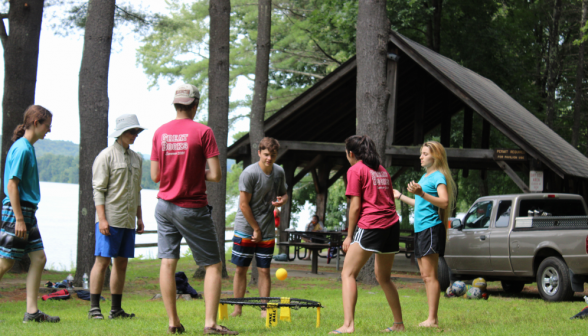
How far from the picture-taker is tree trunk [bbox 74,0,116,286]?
9.38 metres

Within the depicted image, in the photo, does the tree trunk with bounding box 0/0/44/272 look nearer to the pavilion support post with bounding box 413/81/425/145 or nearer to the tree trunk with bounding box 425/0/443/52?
the pavilion support post with bounding box 413/81/425/145

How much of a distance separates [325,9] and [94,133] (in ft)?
53.5

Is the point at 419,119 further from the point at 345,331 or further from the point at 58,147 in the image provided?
the point at 58,147

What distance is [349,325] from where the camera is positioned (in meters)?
4.86

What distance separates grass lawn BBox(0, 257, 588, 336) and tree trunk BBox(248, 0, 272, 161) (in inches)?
148

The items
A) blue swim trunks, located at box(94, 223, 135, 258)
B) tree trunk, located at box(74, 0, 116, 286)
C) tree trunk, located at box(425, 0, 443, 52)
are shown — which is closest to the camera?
blue swim trunks, located at box(94, 223, 135, 258)

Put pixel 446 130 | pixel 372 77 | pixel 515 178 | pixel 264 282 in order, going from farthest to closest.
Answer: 1. pixel 446 130
2. pixel 515 178
3. pixel 372 77
4. pixel 264 282

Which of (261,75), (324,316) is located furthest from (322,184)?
(324,316)

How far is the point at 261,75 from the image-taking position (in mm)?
12531

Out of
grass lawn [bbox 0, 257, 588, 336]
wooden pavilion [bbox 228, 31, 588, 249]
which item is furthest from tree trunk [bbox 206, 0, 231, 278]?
wooden pavilion [bbox 228, 31, 588, 249]

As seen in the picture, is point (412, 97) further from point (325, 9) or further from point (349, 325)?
point (349, 325)

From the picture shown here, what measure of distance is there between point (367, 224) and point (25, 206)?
128 inches

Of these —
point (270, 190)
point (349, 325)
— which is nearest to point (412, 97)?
point (270, 190)

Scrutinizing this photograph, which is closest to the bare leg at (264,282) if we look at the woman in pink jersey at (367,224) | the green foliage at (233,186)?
the woman in pink jersey at (367,224)
